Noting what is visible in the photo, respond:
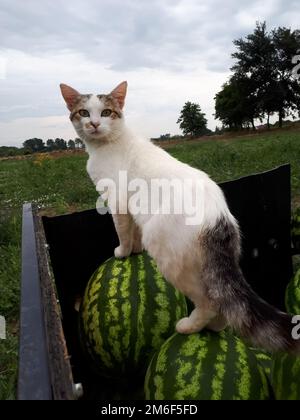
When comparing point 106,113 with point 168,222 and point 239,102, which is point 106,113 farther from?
point 239,102

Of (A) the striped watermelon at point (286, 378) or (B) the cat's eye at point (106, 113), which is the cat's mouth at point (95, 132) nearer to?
(B) the cat's eye at point (106, 113)

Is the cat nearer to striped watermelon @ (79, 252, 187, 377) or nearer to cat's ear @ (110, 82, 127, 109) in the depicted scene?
striped watermelon @ (79, 252, 187, 377)

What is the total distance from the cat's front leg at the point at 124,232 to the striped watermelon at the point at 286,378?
2.97ft

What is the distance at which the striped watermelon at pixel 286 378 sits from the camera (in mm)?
1462

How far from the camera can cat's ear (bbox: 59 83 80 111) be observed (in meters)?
2.54

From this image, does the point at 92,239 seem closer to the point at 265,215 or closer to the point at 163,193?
the point at 163,193

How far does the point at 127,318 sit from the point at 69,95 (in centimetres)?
149

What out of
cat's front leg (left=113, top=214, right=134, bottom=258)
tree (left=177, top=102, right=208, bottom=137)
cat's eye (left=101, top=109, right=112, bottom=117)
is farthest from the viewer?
tree (left=177, top=102, right=208, bottom=137)

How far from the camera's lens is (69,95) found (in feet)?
8.44

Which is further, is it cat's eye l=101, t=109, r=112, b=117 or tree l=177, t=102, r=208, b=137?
tree l=177, t=102, r=208, b=137

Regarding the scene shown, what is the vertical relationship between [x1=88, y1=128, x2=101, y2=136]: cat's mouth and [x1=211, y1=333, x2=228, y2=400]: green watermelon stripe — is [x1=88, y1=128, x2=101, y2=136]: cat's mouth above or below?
above

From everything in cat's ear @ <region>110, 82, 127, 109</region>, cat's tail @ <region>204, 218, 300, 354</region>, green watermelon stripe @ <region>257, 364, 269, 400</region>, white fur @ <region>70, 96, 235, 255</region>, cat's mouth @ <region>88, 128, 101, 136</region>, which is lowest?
green watermelon stripe @ <region>257, 364, 269, 400</region>

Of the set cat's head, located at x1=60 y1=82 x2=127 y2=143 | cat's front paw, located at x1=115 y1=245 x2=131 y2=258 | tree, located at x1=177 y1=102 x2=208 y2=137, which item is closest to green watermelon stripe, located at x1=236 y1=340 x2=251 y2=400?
cat's front paw, located at x1=115 y1=245 x2=131 y2=258

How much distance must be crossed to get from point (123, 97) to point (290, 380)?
188cm
